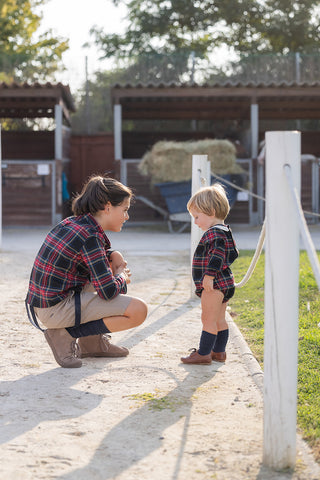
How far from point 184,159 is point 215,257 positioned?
9.27m

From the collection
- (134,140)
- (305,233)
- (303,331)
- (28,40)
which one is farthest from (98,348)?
(28,40)

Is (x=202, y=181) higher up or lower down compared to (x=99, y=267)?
higher up

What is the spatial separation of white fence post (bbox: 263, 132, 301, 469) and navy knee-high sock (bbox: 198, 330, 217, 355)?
1.32 metres

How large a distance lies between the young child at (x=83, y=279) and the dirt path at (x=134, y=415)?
9.1 inches

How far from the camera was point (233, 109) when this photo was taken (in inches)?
677

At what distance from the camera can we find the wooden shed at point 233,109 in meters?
14.2

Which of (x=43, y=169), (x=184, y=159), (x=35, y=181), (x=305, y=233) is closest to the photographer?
(x=305, y=233)

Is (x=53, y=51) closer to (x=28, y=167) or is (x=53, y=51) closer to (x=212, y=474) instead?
(x=28, y=167)

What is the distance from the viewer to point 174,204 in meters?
12.9

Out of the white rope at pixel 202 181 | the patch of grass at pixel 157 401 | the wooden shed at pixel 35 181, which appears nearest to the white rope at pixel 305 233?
the patch of grass at pixel 157 401

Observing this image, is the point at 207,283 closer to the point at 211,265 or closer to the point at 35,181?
the point at 211,265

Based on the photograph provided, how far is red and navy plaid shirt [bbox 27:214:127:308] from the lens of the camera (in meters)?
3.60

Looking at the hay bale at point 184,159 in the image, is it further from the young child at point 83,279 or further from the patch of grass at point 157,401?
the patch of grass at point 157,401

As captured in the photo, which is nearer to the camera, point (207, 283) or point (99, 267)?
point (99, 267)
